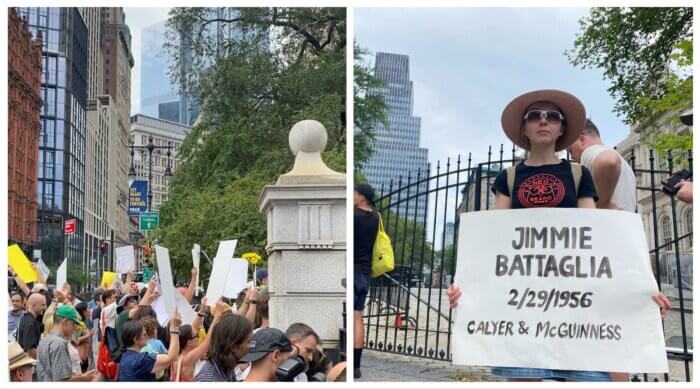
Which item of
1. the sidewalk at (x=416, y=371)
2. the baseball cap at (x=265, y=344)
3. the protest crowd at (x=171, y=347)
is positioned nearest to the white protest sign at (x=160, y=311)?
the protest crowd at (x=171, y=347)

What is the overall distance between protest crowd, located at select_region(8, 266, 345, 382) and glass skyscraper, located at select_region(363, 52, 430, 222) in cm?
152

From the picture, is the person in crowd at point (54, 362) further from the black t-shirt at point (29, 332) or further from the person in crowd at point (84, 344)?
the black t-shirt at point (29, 332)

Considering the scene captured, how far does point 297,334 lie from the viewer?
192 inches

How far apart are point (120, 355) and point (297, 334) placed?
1.48m

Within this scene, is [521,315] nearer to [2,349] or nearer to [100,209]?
[2,349]

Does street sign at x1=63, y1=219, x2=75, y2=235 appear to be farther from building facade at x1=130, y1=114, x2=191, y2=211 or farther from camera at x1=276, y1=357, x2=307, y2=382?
camera at x1=276, y1=357, x2=307, y2=382

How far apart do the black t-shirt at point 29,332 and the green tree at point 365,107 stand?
3.39 meters

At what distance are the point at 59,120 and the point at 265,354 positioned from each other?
6019mm

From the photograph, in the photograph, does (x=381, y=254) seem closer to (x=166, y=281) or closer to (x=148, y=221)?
(x=166, y=281)

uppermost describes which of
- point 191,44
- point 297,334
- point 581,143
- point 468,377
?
point 191,44

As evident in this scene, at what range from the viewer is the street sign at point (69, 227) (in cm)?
988

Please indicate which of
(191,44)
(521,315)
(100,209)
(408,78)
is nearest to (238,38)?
(191,44)

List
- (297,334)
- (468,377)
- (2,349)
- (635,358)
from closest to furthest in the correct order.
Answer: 1. (635,358)
2. (297,334)
3. (2,349)
4. (468,377)

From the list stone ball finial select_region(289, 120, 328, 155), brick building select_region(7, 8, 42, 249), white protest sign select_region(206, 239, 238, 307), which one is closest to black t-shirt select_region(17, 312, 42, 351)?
brick building select_region(7, 8, 42, 249)
